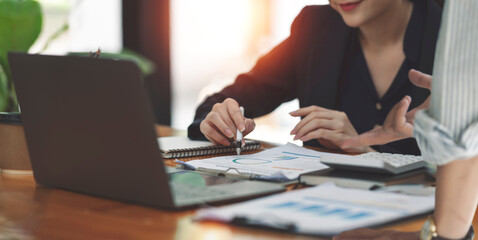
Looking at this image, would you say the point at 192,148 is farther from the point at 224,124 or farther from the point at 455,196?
the point at 455,196

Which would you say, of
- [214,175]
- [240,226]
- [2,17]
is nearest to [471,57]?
[240,226]

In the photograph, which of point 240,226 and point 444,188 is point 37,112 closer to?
point 240,226

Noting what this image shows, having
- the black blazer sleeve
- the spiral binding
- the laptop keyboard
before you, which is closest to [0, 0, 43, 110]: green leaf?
the black blazer sleeve

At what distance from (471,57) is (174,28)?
3.96 metres

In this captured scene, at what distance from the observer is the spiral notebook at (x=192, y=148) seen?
136cm

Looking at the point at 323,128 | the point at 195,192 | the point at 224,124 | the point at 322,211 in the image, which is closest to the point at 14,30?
the point at 224,124

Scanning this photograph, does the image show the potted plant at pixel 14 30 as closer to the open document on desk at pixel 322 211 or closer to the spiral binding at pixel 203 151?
the spiral binding at pixel 203 151

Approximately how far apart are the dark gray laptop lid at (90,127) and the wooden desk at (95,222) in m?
0.03

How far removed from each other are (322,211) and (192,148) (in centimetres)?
67

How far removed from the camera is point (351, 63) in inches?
79.1

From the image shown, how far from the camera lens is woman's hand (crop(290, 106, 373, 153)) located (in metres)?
1.53

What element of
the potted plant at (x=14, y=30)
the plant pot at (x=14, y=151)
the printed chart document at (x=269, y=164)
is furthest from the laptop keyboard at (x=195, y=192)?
the potted plant at (x=14, y=30)

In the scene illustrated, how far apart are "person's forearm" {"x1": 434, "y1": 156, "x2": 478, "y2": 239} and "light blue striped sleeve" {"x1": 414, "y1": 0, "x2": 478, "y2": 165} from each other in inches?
1.4

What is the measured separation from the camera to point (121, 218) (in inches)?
31.9
